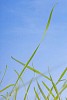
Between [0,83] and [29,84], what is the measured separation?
6.0 inches

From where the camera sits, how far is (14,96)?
0.83 m

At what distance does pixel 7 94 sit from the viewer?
0.89 meters

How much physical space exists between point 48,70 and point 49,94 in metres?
0.14

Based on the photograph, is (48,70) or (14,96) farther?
(14,96)

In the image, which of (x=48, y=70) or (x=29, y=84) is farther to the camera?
(x=29, y=84)

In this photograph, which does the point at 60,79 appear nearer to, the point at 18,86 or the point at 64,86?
the point at 64,86

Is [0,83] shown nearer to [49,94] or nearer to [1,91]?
[1,91]

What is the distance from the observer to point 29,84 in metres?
0.77

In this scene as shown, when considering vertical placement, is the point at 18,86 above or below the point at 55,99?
above

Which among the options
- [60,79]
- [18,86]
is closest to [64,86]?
[60,79]

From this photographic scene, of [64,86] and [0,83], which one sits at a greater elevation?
[0,83]

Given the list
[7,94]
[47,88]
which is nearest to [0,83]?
[7,94]

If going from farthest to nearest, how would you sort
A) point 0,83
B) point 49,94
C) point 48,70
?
point 0,83 < point 49,94 < point 48,70

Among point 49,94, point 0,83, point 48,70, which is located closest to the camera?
point 48,70
